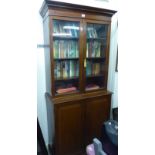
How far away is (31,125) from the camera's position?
0.61 meters

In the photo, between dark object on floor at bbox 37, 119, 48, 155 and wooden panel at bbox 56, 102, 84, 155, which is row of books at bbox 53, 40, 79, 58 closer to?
wooden panel at bbox 56, 102, 84, 155

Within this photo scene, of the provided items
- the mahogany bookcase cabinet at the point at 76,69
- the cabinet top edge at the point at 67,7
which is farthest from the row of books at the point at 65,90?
the cabinet top edge at the point at 67,7

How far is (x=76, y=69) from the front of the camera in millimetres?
1938

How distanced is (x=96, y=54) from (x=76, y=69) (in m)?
0.40

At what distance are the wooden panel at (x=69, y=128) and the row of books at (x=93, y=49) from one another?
0.73 m

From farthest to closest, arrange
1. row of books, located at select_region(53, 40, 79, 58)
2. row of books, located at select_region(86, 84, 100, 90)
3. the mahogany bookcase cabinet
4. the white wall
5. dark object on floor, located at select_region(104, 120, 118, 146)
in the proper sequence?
row of books, located at select_region(86, 84, 100, 90) < the white wall < row of books, located at select_region(53, 40, 79, 58) < the mahogany bookcase cabinet < dark object on floor, located at select_region(104, 120, 118, 146)

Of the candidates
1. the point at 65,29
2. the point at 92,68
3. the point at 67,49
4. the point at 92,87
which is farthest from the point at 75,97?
the point at 65,29

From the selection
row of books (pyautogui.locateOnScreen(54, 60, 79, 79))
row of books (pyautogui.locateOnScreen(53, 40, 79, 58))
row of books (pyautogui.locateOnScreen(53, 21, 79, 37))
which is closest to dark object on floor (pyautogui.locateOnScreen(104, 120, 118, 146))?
row of books (pyautogui.locateOnScreen(54, 60, 79, 79))

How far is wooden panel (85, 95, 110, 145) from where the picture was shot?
6.46ft

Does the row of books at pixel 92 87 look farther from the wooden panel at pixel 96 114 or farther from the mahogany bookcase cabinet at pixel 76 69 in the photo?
the wooden panel at pixel 96 114
